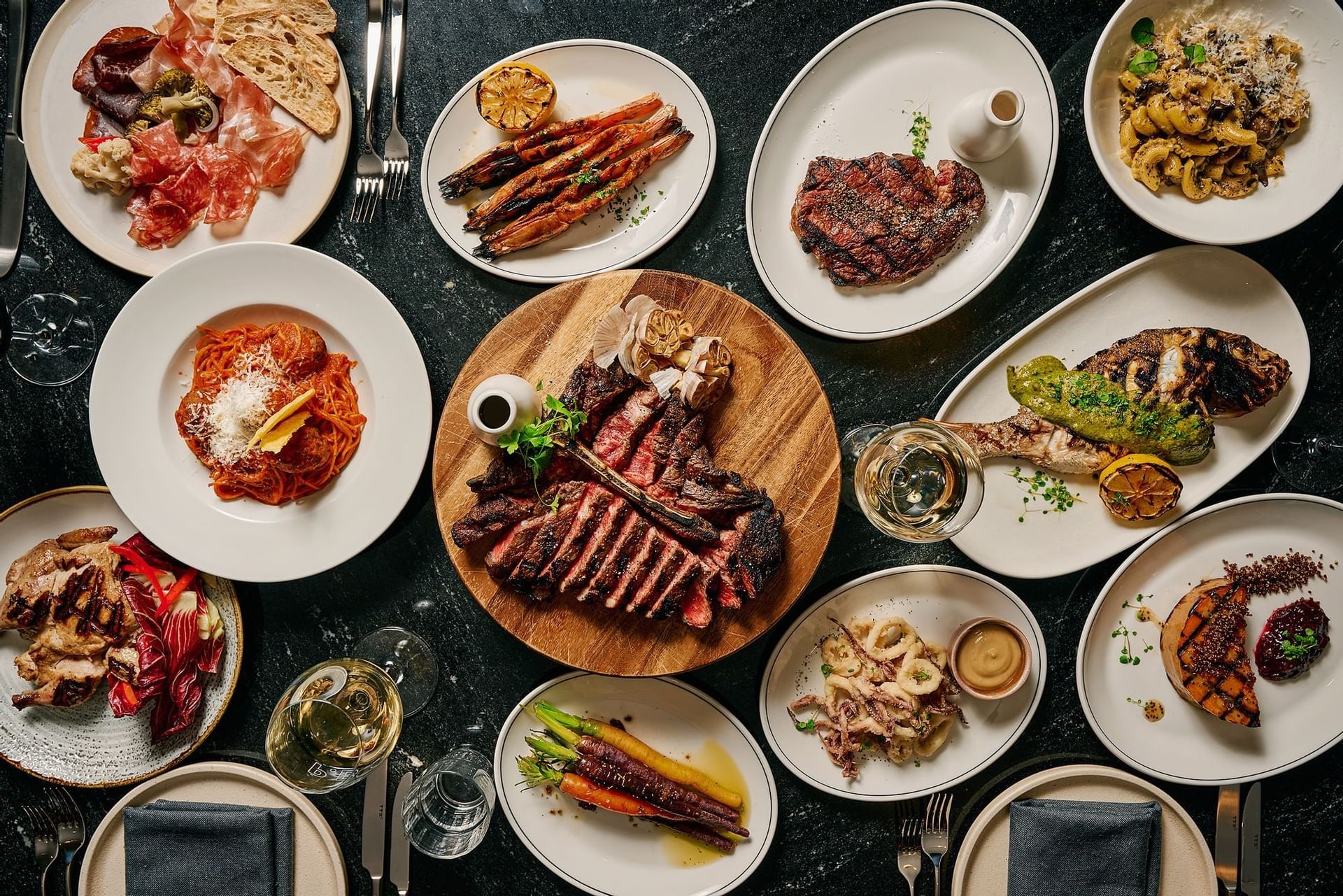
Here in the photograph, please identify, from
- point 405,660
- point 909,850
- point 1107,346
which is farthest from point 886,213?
point 405,660

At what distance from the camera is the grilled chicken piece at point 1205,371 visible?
3.57m

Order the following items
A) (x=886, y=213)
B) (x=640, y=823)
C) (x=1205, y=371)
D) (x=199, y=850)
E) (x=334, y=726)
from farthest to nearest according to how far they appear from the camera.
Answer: (x=640, y=823) → (x=199, y=850) → (x=886, y=213) → (x=1205, y=371) → (x=334, y=726)

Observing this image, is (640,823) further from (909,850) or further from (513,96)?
(513,96)

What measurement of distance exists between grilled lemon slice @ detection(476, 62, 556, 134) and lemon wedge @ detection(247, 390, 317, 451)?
1559mm

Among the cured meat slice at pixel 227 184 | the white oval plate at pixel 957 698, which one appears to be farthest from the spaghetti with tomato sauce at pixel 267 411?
the white oval plate at pixel 957 698

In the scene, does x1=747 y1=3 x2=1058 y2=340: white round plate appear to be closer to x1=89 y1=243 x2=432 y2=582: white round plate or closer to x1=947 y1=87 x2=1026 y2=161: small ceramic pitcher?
x1=947 y1=87 x2=1026 y2=161: small ceramic pitcher

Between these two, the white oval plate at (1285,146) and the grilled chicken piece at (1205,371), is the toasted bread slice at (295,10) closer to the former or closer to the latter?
the white oval plate at (1285,146)

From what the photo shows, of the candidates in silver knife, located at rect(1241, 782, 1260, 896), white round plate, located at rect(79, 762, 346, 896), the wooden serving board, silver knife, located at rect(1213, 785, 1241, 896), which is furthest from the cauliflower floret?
silver knife, located at rect(1241, 782, 1260, 896)

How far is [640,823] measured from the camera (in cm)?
394

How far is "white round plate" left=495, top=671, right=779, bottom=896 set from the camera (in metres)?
3.85

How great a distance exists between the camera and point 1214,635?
12.1 feet

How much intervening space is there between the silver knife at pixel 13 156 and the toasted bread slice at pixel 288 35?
3.45ft

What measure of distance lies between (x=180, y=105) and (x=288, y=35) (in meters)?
0.62

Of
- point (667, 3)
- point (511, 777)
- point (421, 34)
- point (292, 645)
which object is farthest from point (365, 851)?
point (667, 3)
